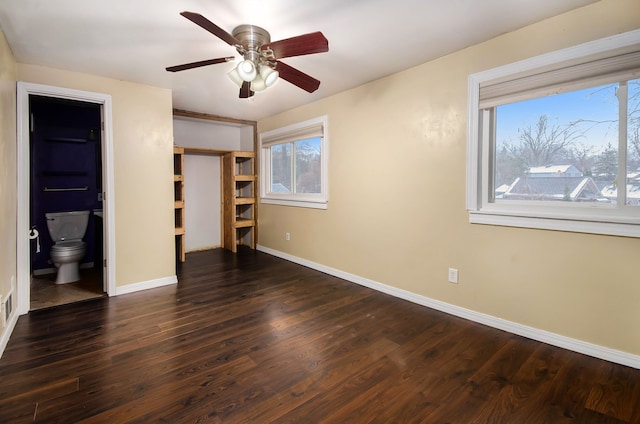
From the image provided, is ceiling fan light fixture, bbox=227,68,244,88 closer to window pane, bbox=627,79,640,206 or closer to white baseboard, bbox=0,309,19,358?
white baseboard, bbox=0,309,19,358

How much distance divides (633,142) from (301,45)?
2.18 m

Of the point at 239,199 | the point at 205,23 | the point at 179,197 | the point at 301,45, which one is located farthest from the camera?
the point at 239,199

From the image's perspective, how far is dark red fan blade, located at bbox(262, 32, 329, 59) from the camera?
185 centimetres

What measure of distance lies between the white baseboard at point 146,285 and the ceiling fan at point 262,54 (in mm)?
2409

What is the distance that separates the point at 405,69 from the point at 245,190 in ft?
12.1

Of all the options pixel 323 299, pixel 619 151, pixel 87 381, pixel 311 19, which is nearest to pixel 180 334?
pixel 87 381

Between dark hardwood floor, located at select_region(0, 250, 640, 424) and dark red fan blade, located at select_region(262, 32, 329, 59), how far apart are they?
2.03 metres

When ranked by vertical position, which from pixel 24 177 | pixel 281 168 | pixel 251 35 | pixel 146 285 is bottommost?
pixel 146 285

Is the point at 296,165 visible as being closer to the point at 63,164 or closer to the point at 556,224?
the point at 63,164

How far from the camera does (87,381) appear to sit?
1865 mm

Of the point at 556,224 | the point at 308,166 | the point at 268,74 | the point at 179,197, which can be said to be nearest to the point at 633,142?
the point at 556,224

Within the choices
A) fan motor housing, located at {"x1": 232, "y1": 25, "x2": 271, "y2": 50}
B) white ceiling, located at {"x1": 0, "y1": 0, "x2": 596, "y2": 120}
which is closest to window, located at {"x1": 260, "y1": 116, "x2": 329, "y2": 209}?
white ceiling, located at {"x1": 0, "y1": 0, "x2": 596, "y2": 120}

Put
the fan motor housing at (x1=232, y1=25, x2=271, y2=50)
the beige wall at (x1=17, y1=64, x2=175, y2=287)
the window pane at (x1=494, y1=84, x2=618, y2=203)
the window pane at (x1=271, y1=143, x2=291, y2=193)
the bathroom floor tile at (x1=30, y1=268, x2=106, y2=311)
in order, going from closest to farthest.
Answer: the window pane at (x1=494, y1=84, x2=618, y2=203) → the fan motor housing at (x1=232, y1=25, x2=271, y2=50) → the bathroom floor tile at (x1=30, y1=268, x2=106, y2=311) → the beige wall at (x1=17, y1=64, x2=175, y2=287) → the window pane at (x1=271, y1=143, x2=291, y2=193)

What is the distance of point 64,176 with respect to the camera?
4262 millimetres
